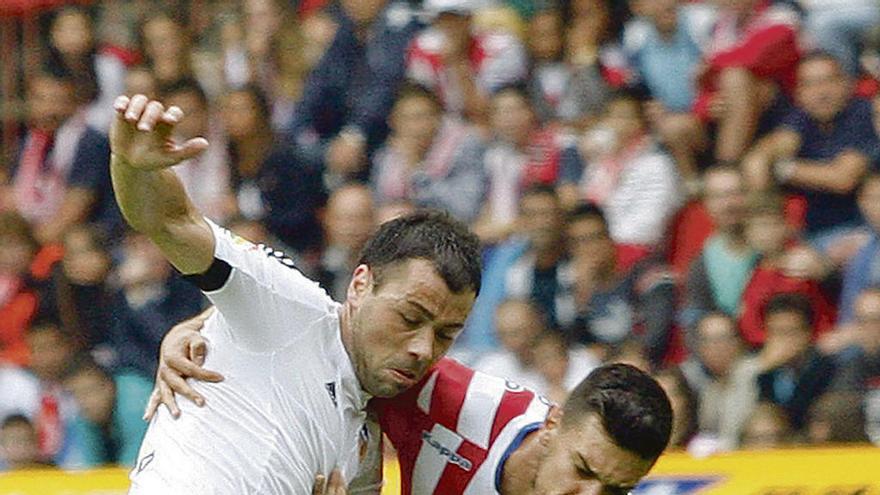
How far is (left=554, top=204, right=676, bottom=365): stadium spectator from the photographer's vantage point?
28.5ft

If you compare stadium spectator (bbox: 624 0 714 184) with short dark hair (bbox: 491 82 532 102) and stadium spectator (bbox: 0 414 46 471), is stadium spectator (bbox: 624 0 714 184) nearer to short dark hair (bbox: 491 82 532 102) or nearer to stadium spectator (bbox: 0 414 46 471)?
short dark hair (bbox: 491 82 532 102)

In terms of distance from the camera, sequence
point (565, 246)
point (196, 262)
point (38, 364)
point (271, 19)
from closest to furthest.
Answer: point (196, 262)
point (565, 246)
point (38, 364)
point (271, 19)

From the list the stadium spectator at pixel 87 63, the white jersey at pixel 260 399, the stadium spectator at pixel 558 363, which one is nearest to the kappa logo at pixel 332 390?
the white jersey at pixel 260 399

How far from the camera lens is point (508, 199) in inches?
371

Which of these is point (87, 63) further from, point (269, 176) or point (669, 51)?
point (669, 51)

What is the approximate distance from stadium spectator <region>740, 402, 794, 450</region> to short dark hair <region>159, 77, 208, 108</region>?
3.41m

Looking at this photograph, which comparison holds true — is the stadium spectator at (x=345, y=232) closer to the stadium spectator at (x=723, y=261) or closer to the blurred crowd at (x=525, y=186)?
the blurred crowd at (x=525, y=186)

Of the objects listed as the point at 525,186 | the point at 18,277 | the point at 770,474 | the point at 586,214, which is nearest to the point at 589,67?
the point at 525,186

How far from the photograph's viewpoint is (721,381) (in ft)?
27.3

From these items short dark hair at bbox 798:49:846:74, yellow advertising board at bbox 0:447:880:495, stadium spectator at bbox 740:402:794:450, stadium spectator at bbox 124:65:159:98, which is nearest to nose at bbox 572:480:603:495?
yellow advertising board at bbox 0:447:880:495

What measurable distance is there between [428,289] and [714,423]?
3.29 meters

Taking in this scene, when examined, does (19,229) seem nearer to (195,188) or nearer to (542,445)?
(195,188)

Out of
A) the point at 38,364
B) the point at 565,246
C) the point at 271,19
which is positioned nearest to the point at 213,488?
the point at 565,246

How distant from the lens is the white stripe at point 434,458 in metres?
5.61
